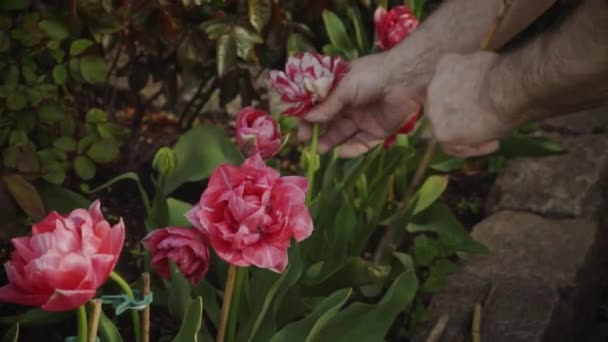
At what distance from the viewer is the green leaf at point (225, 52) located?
2186 mm

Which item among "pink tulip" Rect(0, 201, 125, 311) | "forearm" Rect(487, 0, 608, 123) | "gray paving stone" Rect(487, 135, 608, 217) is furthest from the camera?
"gray paving stone" Rect(487, 135, 608, 217)

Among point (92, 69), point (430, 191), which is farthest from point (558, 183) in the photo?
point (92, 69)

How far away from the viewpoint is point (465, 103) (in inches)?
69.6

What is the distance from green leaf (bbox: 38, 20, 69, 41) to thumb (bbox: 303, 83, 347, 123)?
499 mm

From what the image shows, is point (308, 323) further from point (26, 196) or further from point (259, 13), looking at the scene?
point (259, 13)

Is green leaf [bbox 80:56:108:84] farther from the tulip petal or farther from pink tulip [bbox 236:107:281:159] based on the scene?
the tulip petal

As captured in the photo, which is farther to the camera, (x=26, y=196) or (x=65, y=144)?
(x=65, y=144)

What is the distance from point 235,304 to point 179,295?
96mm

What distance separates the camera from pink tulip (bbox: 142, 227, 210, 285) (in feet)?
4.74

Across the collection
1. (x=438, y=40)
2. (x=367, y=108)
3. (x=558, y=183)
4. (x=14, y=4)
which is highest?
(x=14, y=4)

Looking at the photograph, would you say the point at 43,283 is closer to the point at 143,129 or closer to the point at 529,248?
the point at 529,248

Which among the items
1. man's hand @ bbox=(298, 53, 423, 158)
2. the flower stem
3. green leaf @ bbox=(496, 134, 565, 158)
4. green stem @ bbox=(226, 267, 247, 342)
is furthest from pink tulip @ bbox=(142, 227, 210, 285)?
green leaf @ bbox=(496, 134, 565, 158)

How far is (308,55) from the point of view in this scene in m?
1.80

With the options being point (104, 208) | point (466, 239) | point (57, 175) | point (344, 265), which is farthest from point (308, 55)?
point (104, 208)
